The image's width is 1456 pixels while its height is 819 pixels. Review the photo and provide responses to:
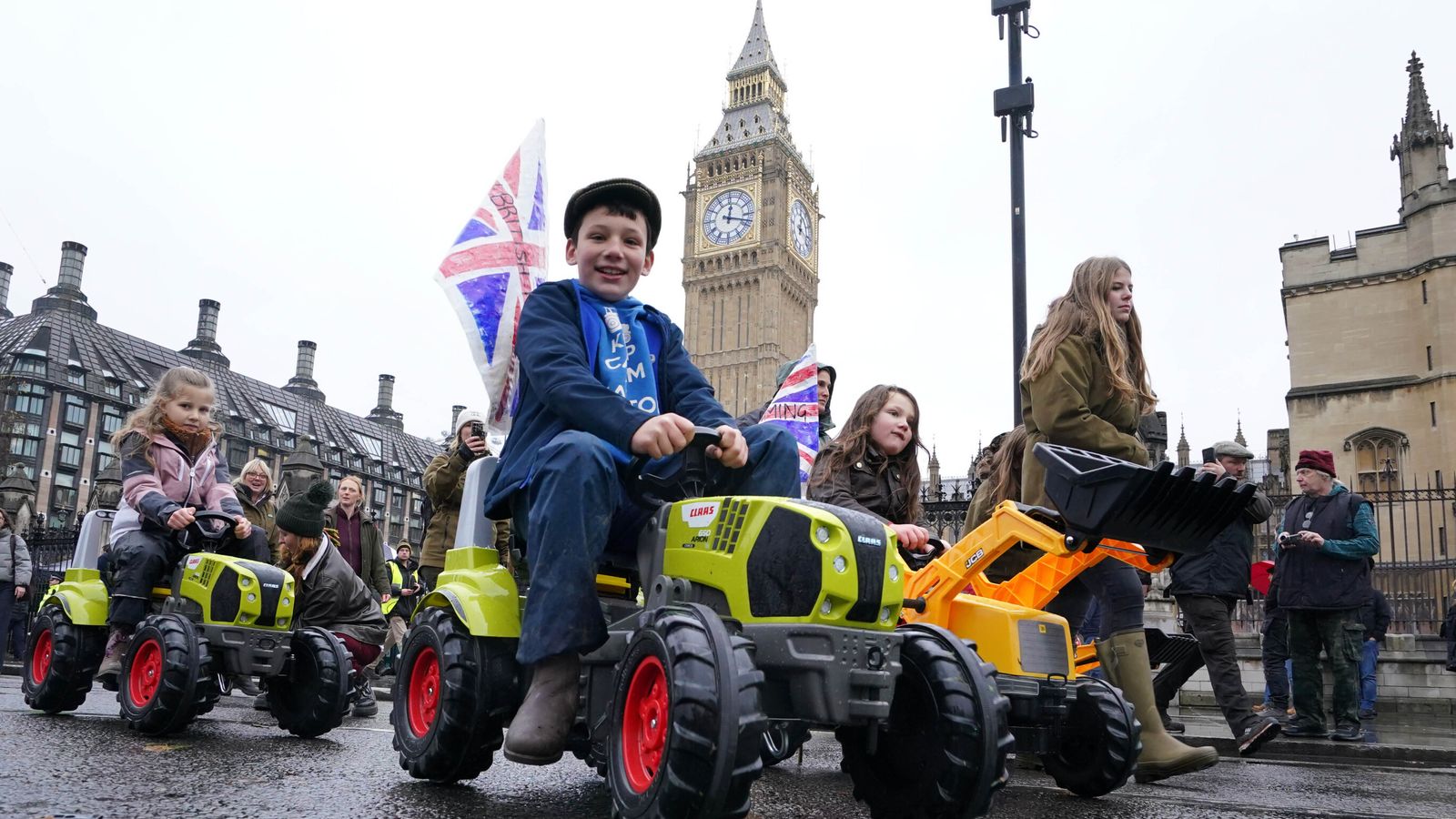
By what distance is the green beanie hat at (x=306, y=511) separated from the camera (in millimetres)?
5707

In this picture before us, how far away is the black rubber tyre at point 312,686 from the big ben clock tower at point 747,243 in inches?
3044

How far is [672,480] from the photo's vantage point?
2615 millimetres

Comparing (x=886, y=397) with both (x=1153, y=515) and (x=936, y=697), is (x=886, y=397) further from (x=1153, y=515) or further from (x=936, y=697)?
(x=936, y=697)

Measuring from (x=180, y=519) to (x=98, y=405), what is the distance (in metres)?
62.4

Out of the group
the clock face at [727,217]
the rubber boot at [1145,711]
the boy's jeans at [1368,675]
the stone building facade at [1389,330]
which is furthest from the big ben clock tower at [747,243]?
the rubber boot at [1145,711]

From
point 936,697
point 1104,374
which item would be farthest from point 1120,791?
point 936,697

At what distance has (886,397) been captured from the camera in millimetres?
4500

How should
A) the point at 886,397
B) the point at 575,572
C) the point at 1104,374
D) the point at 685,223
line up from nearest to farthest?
1. the point at 575,572
2. the point at 1104,374
3. the point at 886,397
4. the point at 685,223

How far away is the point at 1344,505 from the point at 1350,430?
28.6 meters

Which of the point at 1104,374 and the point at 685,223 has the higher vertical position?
the point at 685,223

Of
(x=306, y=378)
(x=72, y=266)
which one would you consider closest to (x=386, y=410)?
(x=306, y=378)

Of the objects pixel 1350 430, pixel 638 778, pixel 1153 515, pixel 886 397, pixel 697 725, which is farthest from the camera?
pixel 1350 430

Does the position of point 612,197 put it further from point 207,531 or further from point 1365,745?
point 1365,745

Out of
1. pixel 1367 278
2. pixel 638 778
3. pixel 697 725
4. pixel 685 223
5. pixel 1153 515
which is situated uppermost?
pixel 685 223
